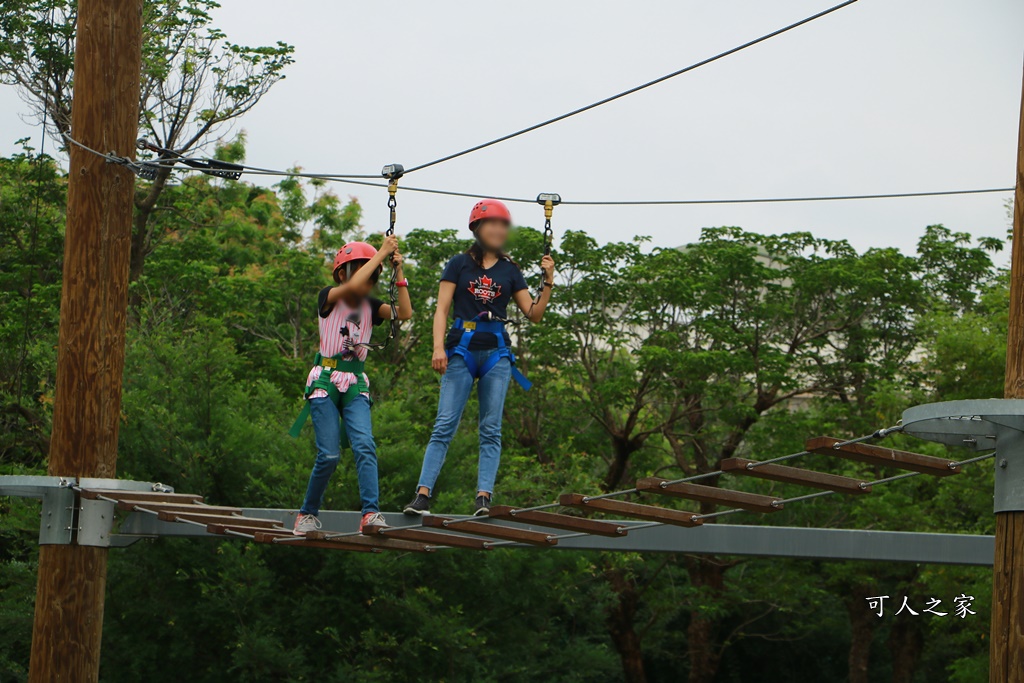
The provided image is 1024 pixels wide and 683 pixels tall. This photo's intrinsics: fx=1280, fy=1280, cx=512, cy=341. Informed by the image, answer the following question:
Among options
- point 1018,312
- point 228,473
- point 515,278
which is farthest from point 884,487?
point 1018,312

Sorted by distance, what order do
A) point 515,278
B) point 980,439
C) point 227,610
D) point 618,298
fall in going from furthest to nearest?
point 618,298
point 227,610
point 515,278
point 980,439

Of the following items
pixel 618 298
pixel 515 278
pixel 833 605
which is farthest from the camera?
pixel 833 605

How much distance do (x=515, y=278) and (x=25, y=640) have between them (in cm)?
860

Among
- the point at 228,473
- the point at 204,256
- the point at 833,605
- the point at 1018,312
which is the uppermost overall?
the point at 204,256

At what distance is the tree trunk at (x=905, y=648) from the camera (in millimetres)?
19734

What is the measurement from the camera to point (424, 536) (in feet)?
18.8

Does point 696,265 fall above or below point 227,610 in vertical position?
above

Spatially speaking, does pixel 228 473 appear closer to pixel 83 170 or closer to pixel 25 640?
pixel 25 640

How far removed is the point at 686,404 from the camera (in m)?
18.9

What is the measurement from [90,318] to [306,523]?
1.44 metres

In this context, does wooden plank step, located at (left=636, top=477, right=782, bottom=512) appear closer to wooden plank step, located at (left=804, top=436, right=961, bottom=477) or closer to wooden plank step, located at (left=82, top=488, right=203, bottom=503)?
wooden plank step, located at (left=804, top=436, right=961, bottom=477)

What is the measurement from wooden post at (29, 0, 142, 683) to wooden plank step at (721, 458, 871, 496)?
311 cm

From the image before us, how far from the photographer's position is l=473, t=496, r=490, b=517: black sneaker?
18.3 feet

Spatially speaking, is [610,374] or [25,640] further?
[610,374]
